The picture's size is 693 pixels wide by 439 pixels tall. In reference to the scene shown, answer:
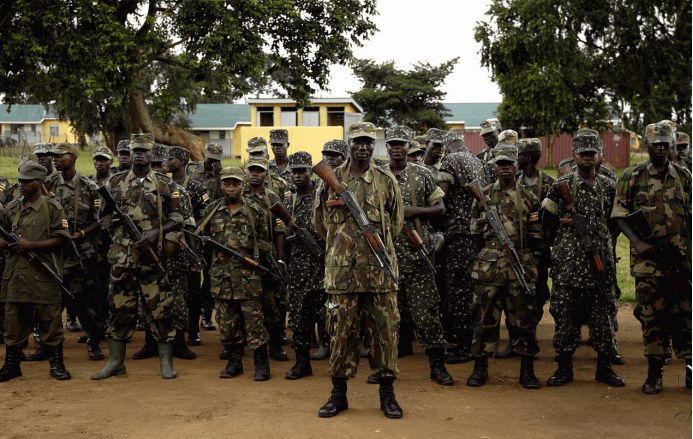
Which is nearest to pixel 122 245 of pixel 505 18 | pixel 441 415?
pixel 441 415

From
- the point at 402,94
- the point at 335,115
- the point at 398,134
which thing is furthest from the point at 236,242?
the point at 402,94

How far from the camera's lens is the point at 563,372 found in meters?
6.59

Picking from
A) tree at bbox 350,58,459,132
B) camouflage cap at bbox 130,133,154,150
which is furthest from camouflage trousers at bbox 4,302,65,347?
tree at bbox 350,58,459,132

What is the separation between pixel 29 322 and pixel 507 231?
184 inches

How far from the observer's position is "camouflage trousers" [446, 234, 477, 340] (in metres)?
7.63

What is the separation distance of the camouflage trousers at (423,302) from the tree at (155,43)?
12.6 metres

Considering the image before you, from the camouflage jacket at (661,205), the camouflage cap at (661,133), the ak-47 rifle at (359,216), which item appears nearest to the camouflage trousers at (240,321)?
the ak-47 rifle at (359,216)

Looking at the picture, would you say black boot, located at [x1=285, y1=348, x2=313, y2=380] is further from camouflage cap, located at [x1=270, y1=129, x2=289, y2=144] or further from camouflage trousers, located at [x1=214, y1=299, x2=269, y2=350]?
camouflage cap, located at [x1=270, y1=129, x2=289, y2=144]

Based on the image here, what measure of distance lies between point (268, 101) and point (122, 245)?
33.8 metres

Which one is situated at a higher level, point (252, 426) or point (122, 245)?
point (122, 245)

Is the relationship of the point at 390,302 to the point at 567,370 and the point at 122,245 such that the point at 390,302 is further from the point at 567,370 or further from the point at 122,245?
the point at 122,245

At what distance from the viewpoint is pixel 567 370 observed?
21.6 feet

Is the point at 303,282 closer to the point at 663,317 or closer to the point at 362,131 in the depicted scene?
the point at 362,131

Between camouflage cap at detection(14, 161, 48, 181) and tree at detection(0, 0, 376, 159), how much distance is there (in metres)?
10.5
